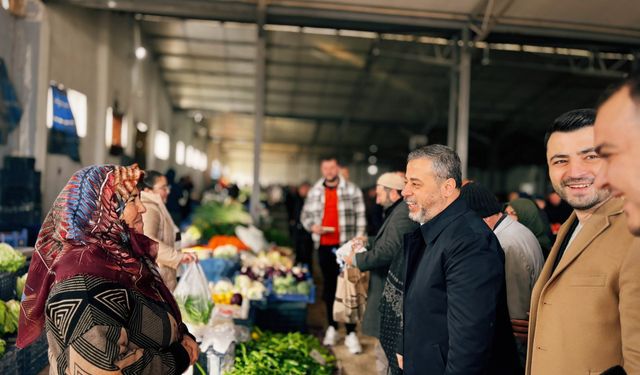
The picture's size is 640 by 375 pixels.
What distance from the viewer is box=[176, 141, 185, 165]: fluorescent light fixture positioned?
658 inches

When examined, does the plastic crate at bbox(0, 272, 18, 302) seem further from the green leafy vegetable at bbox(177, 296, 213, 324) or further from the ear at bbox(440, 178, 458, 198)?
the ear at bbox(440, 178, 458, 198)

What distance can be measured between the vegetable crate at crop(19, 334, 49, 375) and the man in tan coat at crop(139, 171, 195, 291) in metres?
0.87

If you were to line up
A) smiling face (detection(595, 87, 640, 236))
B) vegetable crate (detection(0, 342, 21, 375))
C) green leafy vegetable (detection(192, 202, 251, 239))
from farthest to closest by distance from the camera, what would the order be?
green leafy vegetable (detection(192, 202, 251, 239)) < vegetable crate (detection(0, 342, 21, 375)) < smiling face (detection(595, 87, 640, 236))

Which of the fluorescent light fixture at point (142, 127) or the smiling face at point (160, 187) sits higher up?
the fluorescent light fixture at point (142, 127)

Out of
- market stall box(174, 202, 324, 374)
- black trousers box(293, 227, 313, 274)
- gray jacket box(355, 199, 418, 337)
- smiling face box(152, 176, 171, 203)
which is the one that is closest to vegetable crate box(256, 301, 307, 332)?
market stall box(174, 202, 324, 374)

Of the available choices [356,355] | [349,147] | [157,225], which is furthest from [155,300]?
[349,147]

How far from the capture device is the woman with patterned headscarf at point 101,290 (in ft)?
4.69

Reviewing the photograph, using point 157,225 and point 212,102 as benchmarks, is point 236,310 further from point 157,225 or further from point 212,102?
point 212,102

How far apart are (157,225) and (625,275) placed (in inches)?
121

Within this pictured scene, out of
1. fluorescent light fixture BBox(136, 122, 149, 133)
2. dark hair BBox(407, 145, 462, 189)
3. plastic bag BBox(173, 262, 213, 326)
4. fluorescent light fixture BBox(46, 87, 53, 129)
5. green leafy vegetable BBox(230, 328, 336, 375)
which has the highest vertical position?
fluorescent light fixture BBox(136, 122, 149, 133)

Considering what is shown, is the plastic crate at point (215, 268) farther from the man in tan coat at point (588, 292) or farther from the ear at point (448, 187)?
the man in tan coat at point (588, 292)

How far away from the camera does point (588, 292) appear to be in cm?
123

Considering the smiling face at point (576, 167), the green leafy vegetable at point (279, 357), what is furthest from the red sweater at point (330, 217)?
the smiling face at point (576, 167)

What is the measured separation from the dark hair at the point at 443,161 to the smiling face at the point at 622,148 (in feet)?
3.64
